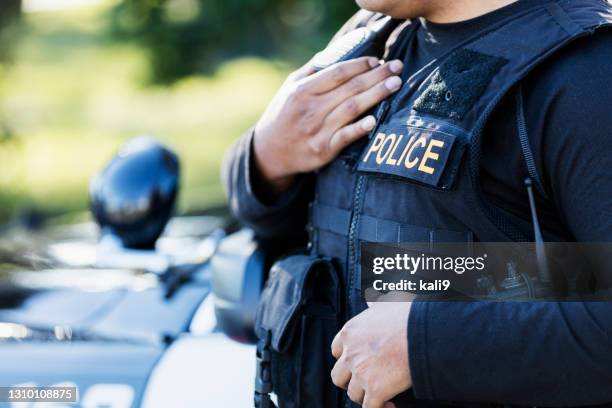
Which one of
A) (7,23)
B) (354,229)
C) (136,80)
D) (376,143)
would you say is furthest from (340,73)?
(136,80)

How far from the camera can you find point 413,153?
1.43 metres

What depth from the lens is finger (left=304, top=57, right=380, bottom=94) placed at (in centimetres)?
162

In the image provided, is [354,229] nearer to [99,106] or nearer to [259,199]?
[259,199]

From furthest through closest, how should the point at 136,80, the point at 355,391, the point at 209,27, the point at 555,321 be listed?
the point at 136,80 → the point at 209,27 → the point at 355,391 → the point at 555,321

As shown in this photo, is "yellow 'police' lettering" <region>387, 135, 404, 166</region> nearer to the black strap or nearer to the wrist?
the black strap

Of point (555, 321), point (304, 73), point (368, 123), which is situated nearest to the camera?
point (555, 321)

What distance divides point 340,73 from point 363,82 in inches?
2.0

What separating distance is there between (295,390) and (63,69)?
1498cm

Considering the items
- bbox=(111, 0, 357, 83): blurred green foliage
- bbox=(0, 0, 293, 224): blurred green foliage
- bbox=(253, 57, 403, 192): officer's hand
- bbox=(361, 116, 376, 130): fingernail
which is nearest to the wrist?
bbox=(253, 57, 403, 192): officer's hand

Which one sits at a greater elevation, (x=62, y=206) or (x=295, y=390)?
(x=295, y=390)

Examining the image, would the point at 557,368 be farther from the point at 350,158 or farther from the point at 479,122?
the point at 350,158

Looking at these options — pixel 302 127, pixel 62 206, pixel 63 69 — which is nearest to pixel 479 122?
pixel 302 127

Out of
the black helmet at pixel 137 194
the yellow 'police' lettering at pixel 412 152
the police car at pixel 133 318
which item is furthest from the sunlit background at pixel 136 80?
the yellow 'police' lettering at pixel 412 152

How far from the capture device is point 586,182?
4.09 ft
